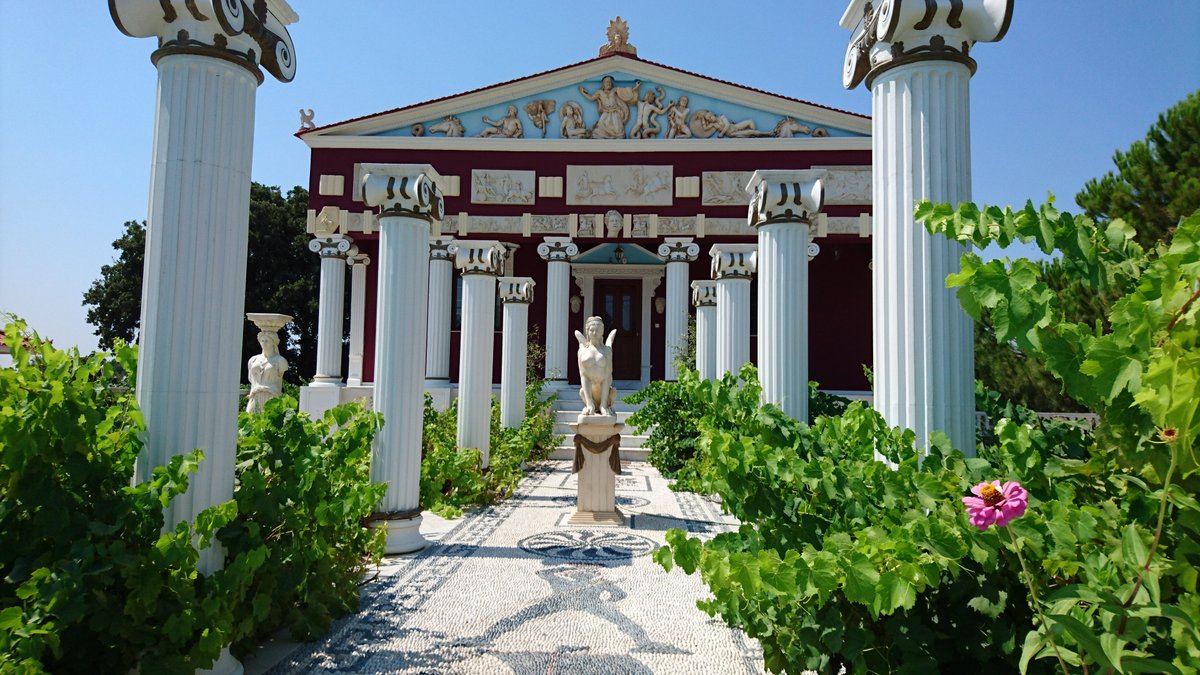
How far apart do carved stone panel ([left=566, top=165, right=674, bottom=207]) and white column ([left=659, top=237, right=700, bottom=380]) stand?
1505 mm

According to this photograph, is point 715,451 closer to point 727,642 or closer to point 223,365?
point 727,642

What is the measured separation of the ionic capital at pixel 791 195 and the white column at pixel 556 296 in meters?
10.2

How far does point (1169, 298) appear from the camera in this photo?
140 cm

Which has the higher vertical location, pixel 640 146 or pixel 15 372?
pixel 640 146

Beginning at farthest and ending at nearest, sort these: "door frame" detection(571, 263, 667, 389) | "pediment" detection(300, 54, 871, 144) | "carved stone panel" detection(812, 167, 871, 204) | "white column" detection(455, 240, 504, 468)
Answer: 1. "door frame" detection(571, 263, 667, 389)
2. "pediment" detection(300, 54, 871, 144)
3. "carved stone panel" detection(812, 167, 871, 204)
4. "white column" detection(455, 240, 504, 468)

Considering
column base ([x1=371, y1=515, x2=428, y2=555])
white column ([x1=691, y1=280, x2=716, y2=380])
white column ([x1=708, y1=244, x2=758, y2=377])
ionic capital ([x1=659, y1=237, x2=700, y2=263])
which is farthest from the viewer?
ionic capital ([x1=659, y1=237, x2=700, y2=263])

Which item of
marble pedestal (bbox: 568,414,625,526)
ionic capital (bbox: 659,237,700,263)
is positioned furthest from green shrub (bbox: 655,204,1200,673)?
ionic capital (bbox: 659,237,700,263)

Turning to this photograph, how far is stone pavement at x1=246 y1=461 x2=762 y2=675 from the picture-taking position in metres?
3.57

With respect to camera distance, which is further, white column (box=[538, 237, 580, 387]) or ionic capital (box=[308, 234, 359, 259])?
ionic capital (box=[308, 234, 359, 259])

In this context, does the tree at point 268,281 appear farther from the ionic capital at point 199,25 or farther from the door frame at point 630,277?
the ionic capital at point 199,25

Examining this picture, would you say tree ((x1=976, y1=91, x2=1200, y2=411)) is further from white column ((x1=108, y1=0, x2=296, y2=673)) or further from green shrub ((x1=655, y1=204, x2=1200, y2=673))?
white column ((x1=108, y1=0, x2=296, y2=673))

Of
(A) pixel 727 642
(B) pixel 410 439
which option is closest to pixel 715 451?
(A) pixel 727 642

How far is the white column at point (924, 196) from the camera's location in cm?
307

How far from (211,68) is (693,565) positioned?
306 centimetres
